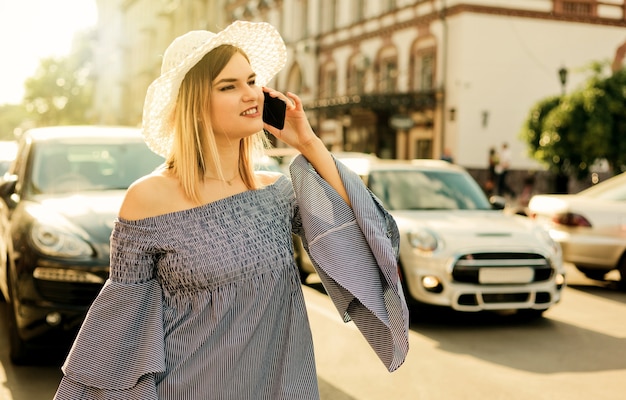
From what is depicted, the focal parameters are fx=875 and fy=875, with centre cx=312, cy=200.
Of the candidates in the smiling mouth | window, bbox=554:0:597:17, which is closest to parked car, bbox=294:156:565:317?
the smiling mouth

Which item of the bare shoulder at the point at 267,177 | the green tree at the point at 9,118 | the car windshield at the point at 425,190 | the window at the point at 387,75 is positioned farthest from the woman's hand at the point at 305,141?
the green tree at the point at 9,118

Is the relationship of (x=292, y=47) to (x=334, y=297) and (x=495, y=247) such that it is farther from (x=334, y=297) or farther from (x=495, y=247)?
(x=334, y=297)

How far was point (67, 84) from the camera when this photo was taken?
92562 mm

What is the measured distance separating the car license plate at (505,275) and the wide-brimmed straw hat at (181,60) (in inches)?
204

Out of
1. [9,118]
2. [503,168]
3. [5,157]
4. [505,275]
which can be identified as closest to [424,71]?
[503,168]

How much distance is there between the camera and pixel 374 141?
3353 cm

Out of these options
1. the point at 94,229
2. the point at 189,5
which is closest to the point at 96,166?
the point at 94,229

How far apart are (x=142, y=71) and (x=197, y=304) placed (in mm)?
65007

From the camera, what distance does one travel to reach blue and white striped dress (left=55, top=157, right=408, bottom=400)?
2.42m

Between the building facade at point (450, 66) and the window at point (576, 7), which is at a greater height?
the window at point (576, 7)

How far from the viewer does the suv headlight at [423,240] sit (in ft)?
25.5

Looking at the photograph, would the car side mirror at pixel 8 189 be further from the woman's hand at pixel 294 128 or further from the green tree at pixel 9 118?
the green tree at pixel 9 118

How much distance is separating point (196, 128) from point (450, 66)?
27631 mm

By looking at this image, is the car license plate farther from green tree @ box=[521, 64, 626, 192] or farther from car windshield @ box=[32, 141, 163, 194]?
green tree @ box=[521, 64, 626, 192]
